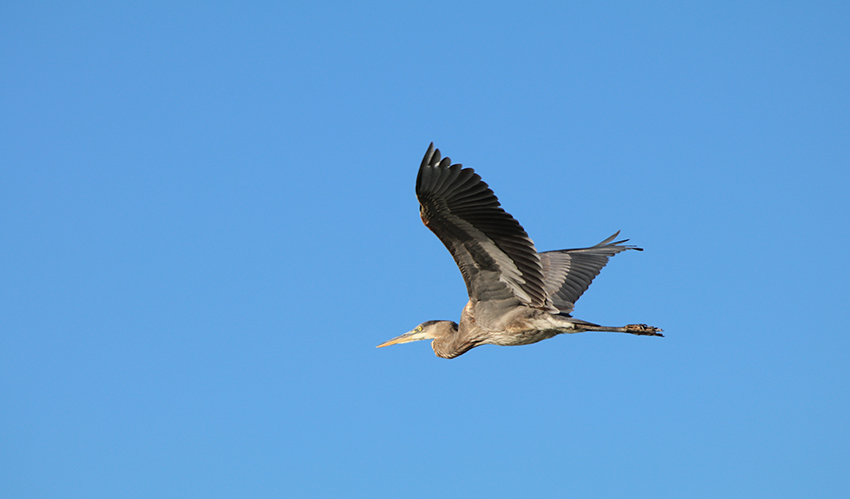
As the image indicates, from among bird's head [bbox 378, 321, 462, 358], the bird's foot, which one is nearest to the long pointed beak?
bird's head [bbox 378, 321, 462, 358]

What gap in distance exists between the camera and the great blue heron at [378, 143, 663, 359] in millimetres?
8023

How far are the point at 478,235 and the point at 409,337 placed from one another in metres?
4.04

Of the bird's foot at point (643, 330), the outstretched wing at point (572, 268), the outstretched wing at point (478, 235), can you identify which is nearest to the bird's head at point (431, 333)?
the outstretched wing at point (478, 235)

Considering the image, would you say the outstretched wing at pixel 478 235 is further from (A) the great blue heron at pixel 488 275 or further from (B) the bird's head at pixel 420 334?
(B) the bird's head at pixel 420 334

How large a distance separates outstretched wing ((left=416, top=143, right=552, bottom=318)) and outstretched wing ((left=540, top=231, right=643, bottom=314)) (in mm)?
1443

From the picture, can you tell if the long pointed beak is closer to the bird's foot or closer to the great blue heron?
the great blue heron

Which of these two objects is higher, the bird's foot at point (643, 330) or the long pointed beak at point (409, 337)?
the long pointed beak at point (409, 337)

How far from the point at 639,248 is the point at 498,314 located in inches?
164

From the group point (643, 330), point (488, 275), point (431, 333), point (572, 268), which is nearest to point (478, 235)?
point (488, 275)

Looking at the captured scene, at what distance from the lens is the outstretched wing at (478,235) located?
7941 mm

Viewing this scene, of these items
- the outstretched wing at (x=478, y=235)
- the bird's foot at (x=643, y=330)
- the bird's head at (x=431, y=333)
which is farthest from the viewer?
the bird's head at (x=431, y=333)

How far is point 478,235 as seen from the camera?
28.5 ft

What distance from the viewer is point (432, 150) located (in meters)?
7.84

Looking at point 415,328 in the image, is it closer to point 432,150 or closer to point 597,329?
point 597,329
